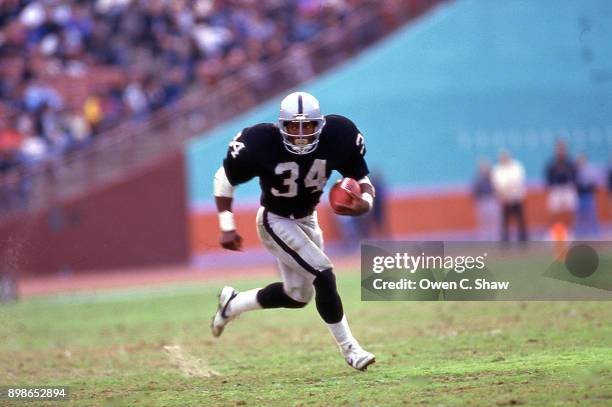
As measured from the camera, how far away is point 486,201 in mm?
23453

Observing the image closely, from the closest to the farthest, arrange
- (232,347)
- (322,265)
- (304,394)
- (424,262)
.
Result: (304,394) < (322,265) < (424,262) < (232,347)

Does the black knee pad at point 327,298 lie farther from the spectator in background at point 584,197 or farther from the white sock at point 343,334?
the spectator in background at point 584,197

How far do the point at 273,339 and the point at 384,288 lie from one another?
2594mm

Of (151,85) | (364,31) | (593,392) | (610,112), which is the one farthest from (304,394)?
(610,112)

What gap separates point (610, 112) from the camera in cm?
2366

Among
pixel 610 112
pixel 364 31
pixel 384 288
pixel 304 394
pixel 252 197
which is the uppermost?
pixel 364 31

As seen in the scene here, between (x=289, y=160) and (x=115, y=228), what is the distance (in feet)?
47.9

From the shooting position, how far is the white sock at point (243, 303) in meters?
8.34

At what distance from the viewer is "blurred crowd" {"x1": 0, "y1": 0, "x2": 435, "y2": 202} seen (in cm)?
2052

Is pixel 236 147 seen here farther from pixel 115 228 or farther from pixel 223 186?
pixel 115 228

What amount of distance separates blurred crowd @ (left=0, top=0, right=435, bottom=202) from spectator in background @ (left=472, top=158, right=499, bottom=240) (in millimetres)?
4351

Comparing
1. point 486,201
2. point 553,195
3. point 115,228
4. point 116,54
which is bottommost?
point 115,228

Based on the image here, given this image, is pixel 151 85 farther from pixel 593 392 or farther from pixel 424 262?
pixel 593 392

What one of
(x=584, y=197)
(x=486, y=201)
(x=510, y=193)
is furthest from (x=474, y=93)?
(x=510, y=193)
